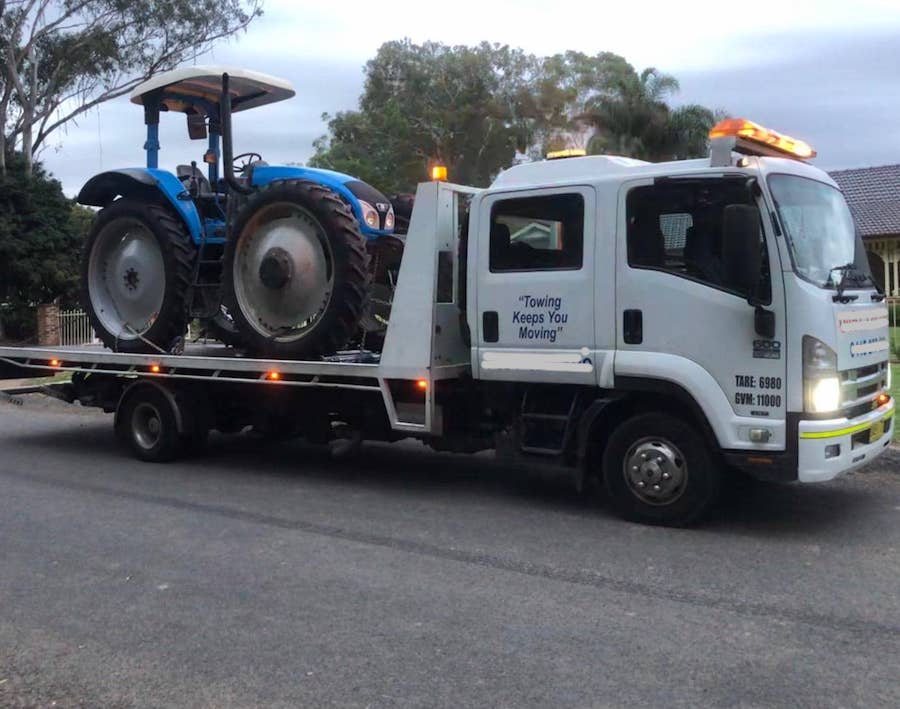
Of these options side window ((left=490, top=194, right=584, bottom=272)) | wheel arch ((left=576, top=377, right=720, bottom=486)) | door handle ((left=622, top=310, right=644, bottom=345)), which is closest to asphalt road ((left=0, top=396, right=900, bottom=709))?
wheel arch ((left=576, top=377, right=720, bottom=486))

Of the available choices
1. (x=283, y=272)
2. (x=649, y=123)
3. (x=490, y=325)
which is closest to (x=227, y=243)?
(x=283, y=272)

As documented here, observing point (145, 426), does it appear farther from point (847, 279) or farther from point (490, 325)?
point (847, 279)

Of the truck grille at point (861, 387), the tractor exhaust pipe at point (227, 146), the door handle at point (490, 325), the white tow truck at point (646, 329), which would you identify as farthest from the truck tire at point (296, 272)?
the truck grille at point (861, 387)

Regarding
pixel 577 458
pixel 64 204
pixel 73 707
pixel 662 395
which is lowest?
pixel 73 707

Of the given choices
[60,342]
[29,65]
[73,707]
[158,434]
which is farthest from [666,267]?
[29,65]

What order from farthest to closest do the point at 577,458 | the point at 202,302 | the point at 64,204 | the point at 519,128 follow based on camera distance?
the point at 519,128 → the point at 64,204 → the point at 202,302 → the point at 577,458

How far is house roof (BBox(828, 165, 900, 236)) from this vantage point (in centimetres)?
2845

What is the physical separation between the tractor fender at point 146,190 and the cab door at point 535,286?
3.49 m

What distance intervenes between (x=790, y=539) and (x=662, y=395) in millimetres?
1258

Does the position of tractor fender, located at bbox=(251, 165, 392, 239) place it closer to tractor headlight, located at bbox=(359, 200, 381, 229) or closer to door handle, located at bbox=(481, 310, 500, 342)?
tractor headlight, located at bbox=(359, 200, 381, 229)

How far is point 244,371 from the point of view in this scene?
8.33 meters

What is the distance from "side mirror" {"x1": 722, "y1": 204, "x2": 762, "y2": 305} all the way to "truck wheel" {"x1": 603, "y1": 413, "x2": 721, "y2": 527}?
42.9 inches

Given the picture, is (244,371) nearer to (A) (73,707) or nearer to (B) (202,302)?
(B) (202,302)

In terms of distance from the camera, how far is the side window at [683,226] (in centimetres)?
609
